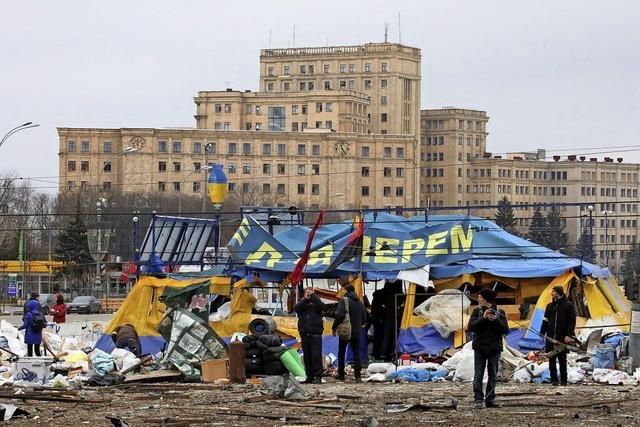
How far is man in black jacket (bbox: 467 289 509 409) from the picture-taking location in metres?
21.9

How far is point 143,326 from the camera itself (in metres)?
33.5

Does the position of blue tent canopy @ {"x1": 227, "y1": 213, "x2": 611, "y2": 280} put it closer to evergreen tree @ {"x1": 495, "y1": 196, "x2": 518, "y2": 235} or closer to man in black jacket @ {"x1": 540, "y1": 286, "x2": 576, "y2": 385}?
evergreen tree @ {"x1": 495, "y1": 196, "x2": 518, "y2": 235}

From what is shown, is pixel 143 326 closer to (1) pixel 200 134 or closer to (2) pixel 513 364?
(2) pixel 513 364

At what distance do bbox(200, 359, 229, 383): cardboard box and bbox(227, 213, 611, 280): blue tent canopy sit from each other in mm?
5166

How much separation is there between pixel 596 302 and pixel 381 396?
9939mm

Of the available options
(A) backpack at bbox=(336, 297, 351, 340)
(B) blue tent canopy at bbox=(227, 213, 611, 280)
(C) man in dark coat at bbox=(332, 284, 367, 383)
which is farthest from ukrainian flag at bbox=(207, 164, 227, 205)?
(A) backpack at bbox=(336, 297, 351, 340)

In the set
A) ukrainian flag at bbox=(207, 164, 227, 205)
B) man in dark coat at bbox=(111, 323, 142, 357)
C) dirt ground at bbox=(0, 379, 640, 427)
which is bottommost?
dirt ground at bbox=(0, 379, 640, 427)

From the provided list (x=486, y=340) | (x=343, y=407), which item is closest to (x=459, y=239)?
(x=486, y=340)

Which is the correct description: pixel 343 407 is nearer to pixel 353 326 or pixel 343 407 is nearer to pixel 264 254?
pixel 353 326

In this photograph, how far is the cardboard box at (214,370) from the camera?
Answer: 27172 mm

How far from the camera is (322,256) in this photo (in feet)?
106

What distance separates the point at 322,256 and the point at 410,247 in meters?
1.76

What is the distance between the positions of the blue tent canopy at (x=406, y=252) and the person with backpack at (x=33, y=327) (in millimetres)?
4372

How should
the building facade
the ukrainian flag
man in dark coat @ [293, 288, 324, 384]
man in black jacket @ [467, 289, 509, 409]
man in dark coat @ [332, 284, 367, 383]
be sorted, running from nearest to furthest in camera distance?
1. man in black jacket @ [467, 289, 509, 409]
2. man in dark coat @ [293, 288, 324, 384]
3. man in dark coat @ [332, 284, 367, 383]
4. the ukrainian flag
5. the building facade
